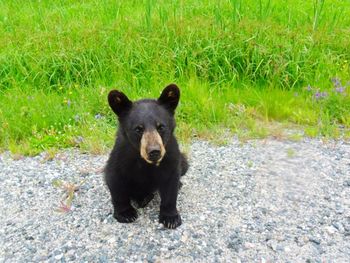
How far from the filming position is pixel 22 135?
5.00 meters

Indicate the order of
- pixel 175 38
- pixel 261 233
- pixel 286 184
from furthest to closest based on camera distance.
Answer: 1. pixel 175 38
2. pixel 286 184
3. pixel 261 233

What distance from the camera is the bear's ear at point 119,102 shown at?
128 inches

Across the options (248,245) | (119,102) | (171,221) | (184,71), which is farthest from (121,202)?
(184,71)

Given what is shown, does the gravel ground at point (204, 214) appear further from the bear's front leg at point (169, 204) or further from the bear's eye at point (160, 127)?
the bear's eye at point (160, 127)

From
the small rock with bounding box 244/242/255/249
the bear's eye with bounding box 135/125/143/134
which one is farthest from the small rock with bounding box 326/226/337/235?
the bear's eye with bounding box 135/125/143/134

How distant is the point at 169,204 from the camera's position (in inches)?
136

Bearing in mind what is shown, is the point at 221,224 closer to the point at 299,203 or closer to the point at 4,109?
the point at 299,203

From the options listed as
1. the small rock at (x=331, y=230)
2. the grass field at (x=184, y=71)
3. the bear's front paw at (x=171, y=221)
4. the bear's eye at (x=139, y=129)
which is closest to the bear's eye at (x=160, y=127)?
the bear's eye at (x=139, y=129)

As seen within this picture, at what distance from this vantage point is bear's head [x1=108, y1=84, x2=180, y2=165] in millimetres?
3049

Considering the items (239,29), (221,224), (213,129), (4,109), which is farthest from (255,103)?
(4,109)

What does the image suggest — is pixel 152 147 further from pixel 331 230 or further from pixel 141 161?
pixel 331 230

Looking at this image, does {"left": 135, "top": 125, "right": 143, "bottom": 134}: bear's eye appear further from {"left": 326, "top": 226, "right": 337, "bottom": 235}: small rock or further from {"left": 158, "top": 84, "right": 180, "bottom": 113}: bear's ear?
{"left": 326, "top": 226, "right": 337, "bottom": 235}: small rock

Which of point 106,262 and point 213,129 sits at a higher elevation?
point 106,262

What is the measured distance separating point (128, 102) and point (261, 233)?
1314 millimetres
